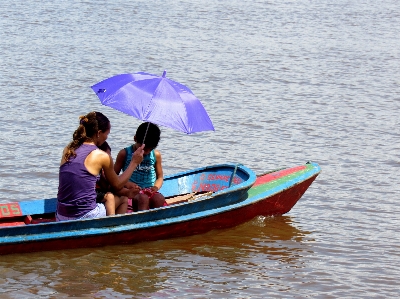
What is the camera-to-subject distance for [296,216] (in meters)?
9.93

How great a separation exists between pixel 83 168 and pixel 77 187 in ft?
0.65

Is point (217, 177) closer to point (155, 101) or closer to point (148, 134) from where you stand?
point (148, 134)

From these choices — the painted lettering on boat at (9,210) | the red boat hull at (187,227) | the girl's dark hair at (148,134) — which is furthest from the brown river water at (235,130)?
the girl's dark hair at (148,134)

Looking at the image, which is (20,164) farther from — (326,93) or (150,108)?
(326,93)

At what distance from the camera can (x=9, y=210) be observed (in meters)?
8.35

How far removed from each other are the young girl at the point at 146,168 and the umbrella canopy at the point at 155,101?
1.42 ft

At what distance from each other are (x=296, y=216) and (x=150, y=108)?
290 cm

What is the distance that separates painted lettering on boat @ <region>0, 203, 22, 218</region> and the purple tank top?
63cm

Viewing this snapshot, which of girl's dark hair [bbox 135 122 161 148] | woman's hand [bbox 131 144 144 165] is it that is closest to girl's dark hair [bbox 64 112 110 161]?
woman's hand [bbox 131 144 144 165]

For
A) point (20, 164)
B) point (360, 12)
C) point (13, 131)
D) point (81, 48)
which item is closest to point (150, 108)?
point (20, 164)

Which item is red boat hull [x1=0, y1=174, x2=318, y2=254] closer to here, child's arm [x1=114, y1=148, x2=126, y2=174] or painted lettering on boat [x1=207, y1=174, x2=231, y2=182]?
painted lettering on boat [x1=207, y1=174, x2=231, y2=182]

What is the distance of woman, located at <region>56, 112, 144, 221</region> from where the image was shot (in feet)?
25.4

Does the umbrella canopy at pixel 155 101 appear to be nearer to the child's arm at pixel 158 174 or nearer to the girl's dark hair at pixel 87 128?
the girl's dark hair at pixel 87 128

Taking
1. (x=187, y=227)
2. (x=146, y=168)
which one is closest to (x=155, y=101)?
(x=146, y=168)
